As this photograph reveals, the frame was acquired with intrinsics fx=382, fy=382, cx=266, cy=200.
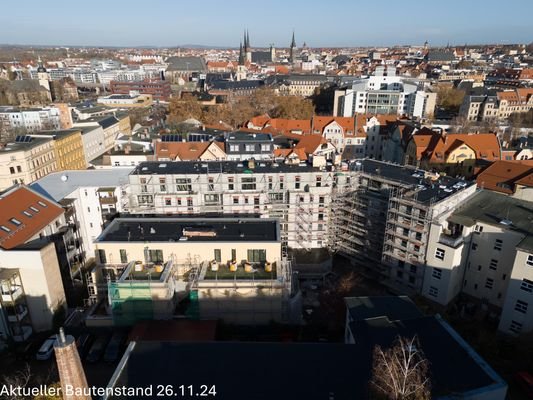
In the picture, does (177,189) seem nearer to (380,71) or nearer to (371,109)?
(371,109)

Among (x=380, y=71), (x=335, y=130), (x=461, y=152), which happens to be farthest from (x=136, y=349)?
(x=380, y=71)

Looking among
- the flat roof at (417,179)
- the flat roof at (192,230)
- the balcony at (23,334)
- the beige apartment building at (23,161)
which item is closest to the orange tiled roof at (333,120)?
the flat roof at (417,179)

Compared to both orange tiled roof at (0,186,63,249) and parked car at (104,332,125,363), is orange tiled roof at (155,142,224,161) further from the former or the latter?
parked car at (104,332,125,363)

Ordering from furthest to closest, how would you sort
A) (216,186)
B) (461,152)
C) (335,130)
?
(335,130) → (461,152) → (216,186)

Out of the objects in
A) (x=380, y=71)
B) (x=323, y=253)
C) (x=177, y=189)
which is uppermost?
(x=380, y=71)

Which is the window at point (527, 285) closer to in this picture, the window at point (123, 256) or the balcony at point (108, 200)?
the window at point (123, 256)

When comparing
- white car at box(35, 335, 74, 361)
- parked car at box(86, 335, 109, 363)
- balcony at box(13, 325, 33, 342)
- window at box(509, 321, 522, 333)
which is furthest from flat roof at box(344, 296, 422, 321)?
balcony at box(13, 325, 33, 342)
